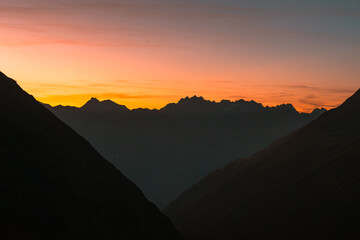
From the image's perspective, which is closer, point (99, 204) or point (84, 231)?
point (84, 231)

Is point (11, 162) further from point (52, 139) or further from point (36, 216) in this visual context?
point (52, 139)

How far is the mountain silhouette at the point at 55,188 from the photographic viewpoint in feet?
221

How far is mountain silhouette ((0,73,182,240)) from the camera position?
67269 millimetres

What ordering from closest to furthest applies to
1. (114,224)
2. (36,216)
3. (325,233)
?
(36,216), (114,224), (325,233)

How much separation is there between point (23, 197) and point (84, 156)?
50.1 meters

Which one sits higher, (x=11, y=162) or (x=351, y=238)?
(x=11, y=162)

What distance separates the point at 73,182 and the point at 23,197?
27.4 metres

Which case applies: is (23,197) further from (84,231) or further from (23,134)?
(23,134)

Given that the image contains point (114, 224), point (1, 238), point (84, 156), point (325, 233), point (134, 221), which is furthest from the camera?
point (325, 233)

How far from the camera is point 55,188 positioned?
85.8 meters

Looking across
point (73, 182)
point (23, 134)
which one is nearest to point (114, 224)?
point (73, 182)

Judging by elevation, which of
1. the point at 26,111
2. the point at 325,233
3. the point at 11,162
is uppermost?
the point at 26,111

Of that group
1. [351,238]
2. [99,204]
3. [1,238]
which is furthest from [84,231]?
[351,238]

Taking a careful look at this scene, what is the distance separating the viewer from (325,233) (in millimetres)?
166500
